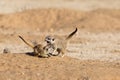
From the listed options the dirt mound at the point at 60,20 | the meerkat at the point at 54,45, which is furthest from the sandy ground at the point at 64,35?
the meerkat at the point at 54,45

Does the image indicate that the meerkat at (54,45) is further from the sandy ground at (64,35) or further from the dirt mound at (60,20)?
the dirt mound at (60,20)

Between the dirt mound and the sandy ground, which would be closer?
the sandy ground

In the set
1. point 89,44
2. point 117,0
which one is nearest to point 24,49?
point 89,44

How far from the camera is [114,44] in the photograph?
1873 cm

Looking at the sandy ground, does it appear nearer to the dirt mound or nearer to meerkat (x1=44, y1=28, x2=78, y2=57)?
the dirt mound

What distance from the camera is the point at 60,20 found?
25.9 metres

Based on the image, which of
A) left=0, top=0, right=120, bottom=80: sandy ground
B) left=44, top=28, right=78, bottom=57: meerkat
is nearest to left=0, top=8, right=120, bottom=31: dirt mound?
left=0, top=0, right=120, bottom=80: sandy ground

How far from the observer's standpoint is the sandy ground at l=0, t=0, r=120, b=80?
12.0m

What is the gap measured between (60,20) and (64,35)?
431 cm

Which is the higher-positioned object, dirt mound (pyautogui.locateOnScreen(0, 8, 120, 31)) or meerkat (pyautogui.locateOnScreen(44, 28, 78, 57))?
dirt mound (pyautogui.locateOnScreen(0, 8, 120, 31))

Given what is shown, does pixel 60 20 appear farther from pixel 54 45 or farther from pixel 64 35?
pixel 54 45

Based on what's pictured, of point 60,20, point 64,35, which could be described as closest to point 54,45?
point 64,35

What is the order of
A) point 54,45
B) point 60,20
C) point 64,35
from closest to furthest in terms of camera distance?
point 54,45
point 64,35
point 60,20

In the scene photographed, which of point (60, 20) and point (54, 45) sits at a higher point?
point (60, 20)
